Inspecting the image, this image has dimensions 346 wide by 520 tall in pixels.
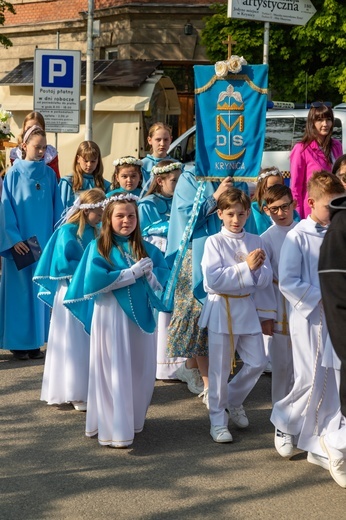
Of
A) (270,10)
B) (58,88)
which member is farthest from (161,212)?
(270,10)

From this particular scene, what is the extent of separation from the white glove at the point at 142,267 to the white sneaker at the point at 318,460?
1524 millimetres

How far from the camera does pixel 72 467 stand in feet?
19.4

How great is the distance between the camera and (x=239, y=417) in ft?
22.2

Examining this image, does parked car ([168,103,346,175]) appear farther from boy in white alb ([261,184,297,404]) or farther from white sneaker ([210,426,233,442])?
white sneaker ([210,426,233,442])

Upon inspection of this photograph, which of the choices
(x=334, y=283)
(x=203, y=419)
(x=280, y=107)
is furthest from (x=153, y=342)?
(x=280, y=107)

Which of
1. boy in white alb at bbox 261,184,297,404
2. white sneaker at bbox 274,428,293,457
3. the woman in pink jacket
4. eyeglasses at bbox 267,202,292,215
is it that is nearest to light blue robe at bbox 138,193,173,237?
the woman in pink jacket

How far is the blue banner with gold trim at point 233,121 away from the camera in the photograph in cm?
721

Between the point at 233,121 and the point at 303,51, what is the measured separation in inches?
740

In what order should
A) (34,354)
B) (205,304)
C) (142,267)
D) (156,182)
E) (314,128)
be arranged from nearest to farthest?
(142,267), (205,304), (156,182), (314,128), (34,354)

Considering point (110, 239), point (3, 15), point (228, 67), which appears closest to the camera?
point (110, 239)

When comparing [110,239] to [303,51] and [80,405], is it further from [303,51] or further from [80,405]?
[303,51]

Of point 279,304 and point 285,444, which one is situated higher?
point 279,304

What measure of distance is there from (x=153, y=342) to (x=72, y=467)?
1100 mm

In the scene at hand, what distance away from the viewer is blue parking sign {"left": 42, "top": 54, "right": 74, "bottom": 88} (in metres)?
13.8
